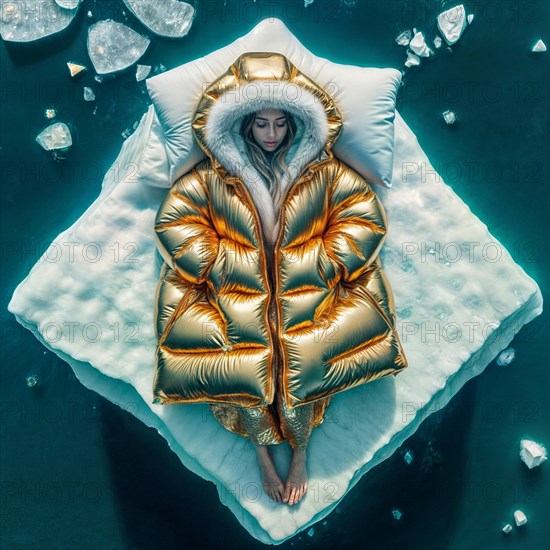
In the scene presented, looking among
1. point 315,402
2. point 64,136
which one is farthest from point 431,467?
point 64,136

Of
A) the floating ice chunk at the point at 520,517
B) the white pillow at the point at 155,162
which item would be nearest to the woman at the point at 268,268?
the white pillow at the point at 155,162

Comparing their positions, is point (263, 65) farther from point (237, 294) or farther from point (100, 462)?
point (100, 462)

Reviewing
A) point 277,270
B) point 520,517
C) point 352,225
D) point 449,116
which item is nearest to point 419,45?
point 449,116

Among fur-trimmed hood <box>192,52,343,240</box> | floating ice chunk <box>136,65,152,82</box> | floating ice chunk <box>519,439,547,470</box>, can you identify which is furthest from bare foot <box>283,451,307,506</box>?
floating ice chunk <box>136,65,152,82</box>

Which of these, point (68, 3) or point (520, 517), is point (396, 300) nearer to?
point (520, 517)

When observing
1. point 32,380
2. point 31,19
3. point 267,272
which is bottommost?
point 32,380

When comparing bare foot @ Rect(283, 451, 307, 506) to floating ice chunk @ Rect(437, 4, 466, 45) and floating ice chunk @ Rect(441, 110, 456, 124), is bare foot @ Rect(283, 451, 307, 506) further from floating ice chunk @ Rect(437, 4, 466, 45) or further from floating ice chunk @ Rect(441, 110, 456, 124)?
floating ice chunk @ Rect(437, 4, 466, 45)

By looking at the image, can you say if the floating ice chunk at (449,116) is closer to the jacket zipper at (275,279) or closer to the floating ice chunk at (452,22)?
the floating ice chunk at (452,22)
